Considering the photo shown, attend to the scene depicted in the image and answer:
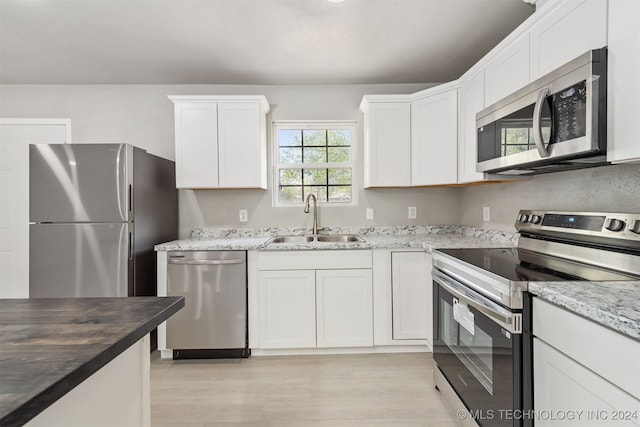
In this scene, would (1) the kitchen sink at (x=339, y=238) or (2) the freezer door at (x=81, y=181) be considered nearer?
(2) the freezer door at (x=81, y=181)

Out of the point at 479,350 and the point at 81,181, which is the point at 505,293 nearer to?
the point at 479,350

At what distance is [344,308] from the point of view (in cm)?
246

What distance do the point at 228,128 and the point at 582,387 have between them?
2.74 metres

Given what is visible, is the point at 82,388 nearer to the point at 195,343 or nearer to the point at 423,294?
the point at 195,343

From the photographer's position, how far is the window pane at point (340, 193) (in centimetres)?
322

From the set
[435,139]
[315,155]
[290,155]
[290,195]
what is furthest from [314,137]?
[435,139]

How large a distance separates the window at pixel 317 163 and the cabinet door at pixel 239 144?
0.45m

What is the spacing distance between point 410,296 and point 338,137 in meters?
1.72

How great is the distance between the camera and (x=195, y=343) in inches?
95.6

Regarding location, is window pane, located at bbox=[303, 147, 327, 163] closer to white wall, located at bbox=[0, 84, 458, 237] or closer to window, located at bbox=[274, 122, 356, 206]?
window, located at bbox=[274, 122, 356, 206]

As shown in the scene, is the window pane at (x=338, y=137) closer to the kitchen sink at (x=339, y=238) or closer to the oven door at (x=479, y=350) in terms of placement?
the kitchen sink at (x=339, y=238)

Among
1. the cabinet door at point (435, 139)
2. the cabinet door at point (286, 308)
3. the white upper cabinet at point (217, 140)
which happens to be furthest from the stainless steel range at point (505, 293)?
the white upper cabinet at point (217, 140)

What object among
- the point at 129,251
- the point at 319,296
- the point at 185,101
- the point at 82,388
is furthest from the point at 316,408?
the point at 185,101

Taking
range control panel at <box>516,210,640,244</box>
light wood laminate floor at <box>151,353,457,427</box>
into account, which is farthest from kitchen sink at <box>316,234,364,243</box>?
range control panel at <box>516,210,640,244</box>
